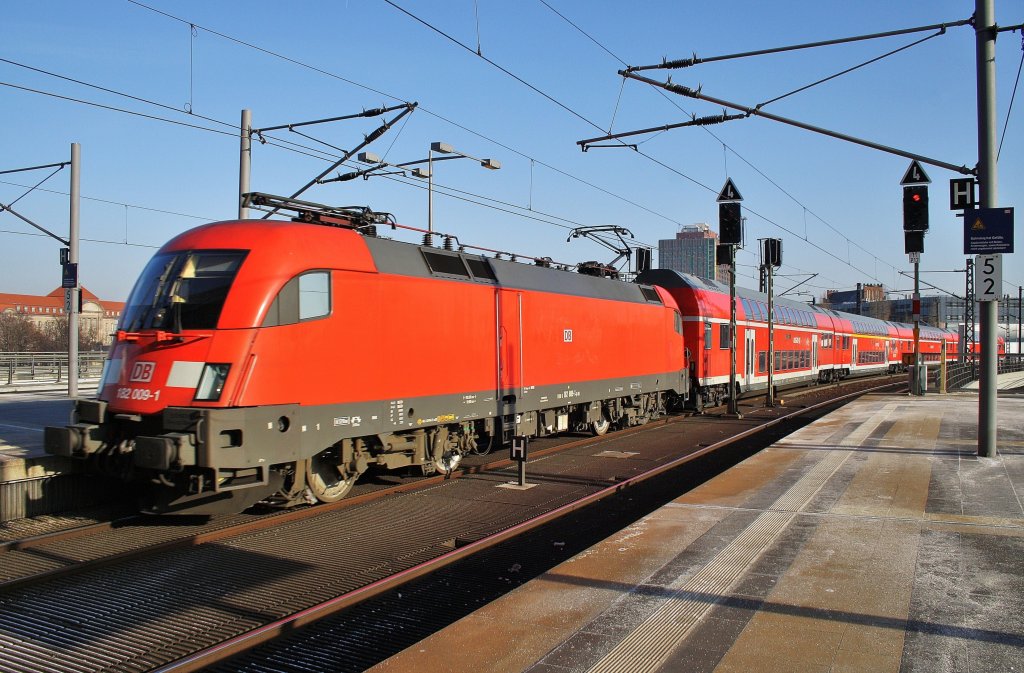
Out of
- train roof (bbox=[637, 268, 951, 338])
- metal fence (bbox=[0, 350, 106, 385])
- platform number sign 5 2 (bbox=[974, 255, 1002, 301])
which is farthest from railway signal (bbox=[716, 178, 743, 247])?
metal fence (bbox=[0, 350, 106, 385])

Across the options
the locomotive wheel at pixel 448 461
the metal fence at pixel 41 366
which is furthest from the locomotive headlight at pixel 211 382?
the metal fence at pixel 41 366

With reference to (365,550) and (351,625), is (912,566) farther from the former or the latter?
(365,550)

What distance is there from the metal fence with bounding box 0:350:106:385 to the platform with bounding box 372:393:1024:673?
95.3 feet

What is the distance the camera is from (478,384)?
11438 millimetres

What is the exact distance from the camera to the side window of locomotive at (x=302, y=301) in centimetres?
816

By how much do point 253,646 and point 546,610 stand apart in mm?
2119

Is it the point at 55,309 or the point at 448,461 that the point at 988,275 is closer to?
the point at 448,461

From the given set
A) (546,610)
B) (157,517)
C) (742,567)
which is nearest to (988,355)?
(742,567)

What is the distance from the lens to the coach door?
25.4 metres

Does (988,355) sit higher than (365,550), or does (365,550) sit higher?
(988,355)

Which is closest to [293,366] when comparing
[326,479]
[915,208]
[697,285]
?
[326,479]

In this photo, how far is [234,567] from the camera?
7.03 metres

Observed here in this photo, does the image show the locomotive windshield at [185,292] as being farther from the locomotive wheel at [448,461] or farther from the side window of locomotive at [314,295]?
the locomotive wheel at [448,461]

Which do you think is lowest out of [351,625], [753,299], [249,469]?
[351,625]
